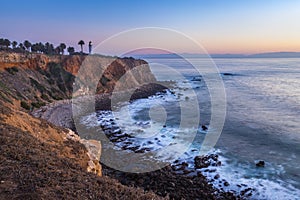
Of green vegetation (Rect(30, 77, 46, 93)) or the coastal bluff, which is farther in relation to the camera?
green vegetation (Rect(30, 77, 46, 93))

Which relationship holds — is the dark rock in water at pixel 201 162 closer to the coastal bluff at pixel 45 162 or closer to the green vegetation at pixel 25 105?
the coastal bluff at pixel 45 162

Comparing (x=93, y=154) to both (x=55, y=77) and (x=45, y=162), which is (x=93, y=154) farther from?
(x=55, y=77)

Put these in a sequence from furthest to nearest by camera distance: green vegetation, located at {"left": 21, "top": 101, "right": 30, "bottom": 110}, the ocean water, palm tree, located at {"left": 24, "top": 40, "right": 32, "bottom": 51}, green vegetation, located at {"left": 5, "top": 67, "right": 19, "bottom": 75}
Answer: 1. palm tree, located at {"left": 24, "top": 40, "right": 32, "bottom": 51}
2. green vegetation, located at {"left": 5, "top": 67, "right": 19, "bottom": 75}
3. green vegetation, located at {"left": 21, "top": 101, "right": 30, "bottom": 110}
4. the ocean water

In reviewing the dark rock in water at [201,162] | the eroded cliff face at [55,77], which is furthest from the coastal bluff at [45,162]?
the dark rock in water at [201,162]

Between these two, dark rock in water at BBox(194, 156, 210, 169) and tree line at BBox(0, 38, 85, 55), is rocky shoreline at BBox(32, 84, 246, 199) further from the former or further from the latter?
tree line at BBox(0, 38, 85, 55)

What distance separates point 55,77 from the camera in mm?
52250

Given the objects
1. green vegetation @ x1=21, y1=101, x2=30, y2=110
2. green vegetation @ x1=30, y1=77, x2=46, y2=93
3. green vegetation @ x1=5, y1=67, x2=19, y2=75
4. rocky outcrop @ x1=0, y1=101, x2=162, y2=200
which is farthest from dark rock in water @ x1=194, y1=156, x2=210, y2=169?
green vegetation @ x1=5, y1=67, x2=19, y2=75

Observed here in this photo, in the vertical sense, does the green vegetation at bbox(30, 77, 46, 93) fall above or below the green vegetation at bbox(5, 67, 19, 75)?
below


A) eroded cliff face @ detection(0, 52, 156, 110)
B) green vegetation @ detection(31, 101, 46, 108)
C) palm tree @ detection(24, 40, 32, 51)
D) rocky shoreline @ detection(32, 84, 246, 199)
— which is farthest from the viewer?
palm tree @ detection(24, 40, 32, 51)

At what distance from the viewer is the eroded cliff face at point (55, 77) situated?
37.9 metres

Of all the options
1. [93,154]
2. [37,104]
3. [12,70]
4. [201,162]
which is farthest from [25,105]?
[201,162]

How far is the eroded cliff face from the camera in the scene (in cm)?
3788

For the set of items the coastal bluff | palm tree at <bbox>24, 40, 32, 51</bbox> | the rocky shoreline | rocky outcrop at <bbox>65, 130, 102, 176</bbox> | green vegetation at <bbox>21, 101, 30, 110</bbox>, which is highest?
palm tree at <bbox>24, 40, 32, 51</bbox>

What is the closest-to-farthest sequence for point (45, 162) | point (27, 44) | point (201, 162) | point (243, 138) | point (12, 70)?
point (45, 162), point (201, 162), point (243, 138), point (12, 70), point (27, 44)
